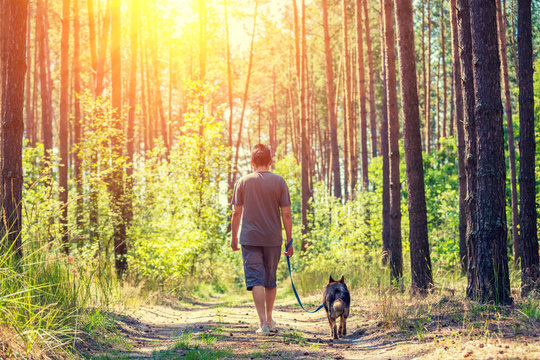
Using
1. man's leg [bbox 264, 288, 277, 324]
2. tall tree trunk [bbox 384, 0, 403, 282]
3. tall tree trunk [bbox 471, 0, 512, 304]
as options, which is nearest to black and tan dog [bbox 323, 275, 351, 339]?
man's leg [bbox 264, 288, 277, 324]

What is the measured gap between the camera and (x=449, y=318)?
6.45 m

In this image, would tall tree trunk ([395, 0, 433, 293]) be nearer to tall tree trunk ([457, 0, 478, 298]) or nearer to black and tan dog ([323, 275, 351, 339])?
tall tree trunk ([457, 0, 478, 298])

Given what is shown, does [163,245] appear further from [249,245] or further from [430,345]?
[430,345]

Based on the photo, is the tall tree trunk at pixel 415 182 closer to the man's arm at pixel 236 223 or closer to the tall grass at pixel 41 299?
the man's arm at pixel 236 223

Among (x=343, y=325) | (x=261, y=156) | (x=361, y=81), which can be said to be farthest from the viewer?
(x=361, y=81)

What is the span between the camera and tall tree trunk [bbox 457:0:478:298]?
290 inches

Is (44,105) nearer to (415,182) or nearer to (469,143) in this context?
(415,182)

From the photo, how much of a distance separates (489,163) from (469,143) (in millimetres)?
923

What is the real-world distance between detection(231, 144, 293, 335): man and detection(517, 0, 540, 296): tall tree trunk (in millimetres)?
5996

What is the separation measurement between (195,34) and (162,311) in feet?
91.0

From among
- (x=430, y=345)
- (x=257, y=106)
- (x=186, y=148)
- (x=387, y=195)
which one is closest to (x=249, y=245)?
(x=430, y=345)

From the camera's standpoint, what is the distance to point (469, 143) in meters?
7.64

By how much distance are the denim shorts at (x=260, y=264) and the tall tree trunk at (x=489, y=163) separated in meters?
2.88

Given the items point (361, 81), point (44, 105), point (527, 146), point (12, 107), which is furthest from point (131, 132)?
point (527, 146)
